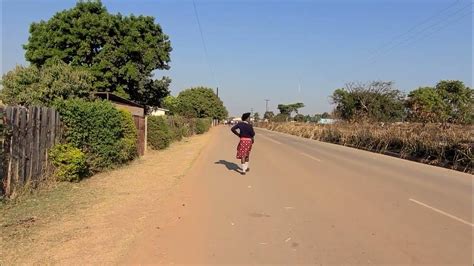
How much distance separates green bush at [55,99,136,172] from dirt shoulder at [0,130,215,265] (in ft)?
3.04

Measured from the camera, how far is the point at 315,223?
7.71 meters

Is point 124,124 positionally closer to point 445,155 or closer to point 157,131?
point 157,131

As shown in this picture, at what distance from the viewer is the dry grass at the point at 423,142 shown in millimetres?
18938

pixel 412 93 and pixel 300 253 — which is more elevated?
pixel 412 93

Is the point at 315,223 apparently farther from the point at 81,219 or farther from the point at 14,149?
the point at 14,149

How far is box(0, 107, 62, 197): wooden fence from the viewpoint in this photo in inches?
349

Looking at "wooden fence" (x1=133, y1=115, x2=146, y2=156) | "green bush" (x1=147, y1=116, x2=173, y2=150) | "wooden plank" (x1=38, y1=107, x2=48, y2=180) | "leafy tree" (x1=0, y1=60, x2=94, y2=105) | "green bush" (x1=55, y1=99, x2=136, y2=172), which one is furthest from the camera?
"green bush" (x1=147, y1=116, x2=173, y2=150)

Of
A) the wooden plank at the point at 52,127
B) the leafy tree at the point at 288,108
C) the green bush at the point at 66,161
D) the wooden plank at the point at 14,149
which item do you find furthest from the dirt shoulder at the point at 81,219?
the leafy tree at the point at 288,108

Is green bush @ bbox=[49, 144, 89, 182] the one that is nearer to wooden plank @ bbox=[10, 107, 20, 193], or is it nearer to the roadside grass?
the roadside grass

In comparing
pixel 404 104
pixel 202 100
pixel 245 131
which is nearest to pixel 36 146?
pixel 245 131

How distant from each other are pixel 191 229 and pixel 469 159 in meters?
14.2

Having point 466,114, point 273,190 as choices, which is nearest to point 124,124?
point 273,190

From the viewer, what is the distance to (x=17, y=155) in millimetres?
9195

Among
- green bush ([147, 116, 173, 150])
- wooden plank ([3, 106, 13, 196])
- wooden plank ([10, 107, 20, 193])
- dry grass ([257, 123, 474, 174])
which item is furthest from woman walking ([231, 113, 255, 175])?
green bush ([147, 116, 173, 150])
